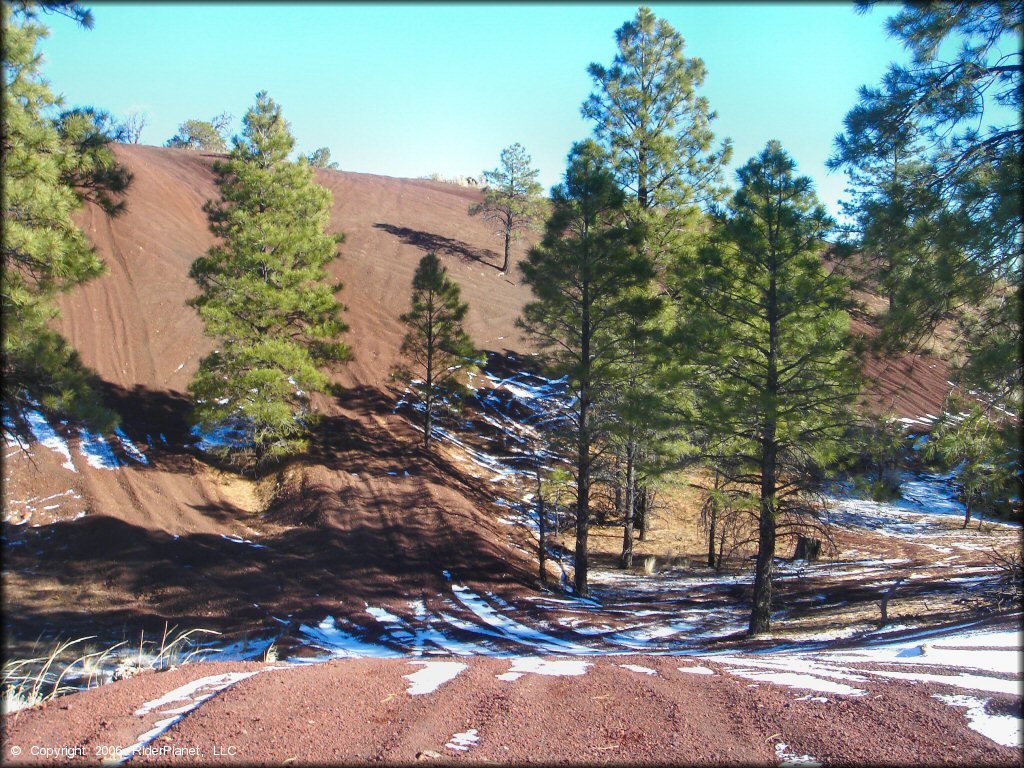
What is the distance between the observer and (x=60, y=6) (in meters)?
7.46

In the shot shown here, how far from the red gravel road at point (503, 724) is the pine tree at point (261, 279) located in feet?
48.3

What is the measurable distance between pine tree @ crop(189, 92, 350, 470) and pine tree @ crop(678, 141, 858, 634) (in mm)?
12275

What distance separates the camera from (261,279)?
64.6ft

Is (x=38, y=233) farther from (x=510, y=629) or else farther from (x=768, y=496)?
(x=768, y=496)

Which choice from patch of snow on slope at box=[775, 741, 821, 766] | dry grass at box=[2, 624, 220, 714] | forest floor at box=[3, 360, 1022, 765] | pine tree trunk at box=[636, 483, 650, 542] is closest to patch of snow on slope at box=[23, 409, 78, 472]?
forest floor at box=[3, 360, 1022, 765]

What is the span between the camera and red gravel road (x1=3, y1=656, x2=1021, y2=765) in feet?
12.6

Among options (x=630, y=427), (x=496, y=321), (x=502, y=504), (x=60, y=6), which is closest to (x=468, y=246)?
(x=496, y=321)

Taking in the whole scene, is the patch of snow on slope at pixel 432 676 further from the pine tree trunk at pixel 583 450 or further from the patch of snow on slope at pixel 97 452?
the patch of snow on slope at pixel 97 452

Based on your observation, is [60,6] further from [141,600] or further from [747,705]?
[141,600]

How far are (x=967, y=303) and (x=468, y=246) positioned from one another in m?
43.7

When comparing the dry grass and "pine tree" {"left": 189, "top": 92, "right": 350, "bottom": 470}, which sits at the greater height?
"pine tree" {"left": 189, "top": 92, "right": 350, "bottom": 470}

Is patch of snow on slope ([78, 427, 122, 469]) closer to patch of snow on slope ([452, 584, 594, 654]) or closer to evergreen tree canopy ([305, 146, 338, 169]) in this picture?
patch of snow on slope ([452, 584, 594, 654])

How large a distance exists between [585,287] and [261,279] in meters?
10.3

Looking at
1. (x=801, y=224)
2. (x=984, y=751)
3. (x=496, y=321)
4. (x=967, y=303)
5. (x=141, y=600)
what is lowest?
(x=141, y=600)
